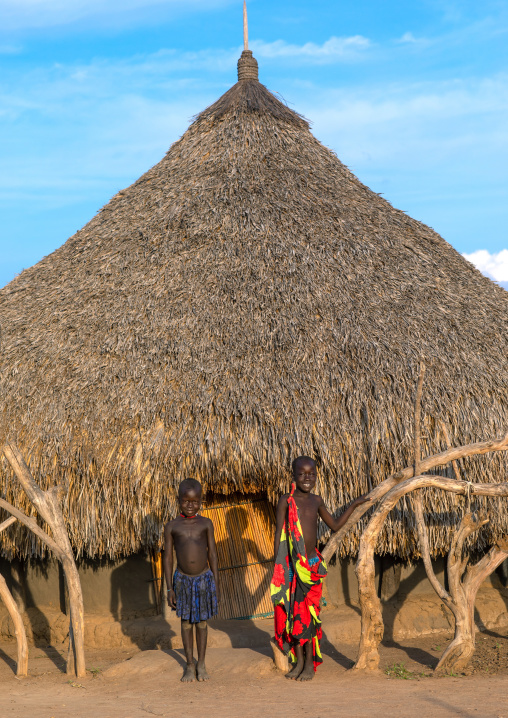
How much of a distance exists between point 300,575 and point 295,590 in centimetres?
12

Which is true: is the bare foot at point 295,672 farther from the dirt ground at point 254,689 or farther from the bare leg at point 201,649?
the bare leg at point 201,649

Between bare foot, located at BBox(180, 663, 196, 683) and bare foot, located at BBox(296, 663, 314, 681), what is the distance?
0.74m

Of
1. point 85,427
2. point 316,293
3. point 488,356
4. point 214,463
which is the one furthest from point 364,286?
point 85,427

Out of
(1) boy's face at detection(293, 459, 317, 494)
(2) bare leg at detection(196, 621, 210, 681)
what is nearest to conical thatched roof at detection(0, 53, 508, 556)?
(1) boy's face at detection(293, 459, 317, 494)

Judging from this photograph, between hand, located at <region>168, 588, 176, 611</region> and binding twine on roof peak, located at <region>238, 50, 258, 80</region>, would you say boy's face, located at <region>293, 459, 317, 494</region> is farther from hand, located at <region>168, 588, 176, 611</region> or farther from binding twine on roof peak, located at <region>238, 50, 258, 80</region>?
binding twine on roof peak, located at <region>238, 50, 258, 80</region>

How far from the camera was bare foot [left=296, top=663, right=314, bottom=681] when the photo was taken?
516 centimetres

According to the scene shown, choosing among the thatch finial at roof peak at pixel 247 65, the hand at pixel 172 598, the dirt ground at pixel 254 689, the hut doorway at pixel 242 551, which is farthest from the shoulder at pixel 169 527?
the thatch finial at roof peak at pixel 247 65

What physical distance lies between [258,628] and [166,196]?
4.94m

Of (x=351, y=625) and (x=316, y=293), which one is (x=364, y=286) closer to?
(x=316, y=293)

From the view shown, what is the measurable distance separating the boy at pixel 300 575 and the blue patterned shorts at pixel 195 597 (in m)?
0.45

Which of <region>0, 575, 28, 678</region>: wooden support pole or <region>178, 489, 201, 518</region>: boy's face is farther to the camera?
<region>0, 575, 28, 678</region>: wooden support pole

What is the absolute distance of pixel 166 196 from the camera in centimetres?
871

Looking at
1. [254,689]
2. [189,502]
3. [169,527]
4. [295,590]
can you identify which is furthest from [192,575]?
→ [254,689]

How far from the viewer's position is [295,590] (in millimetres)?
5199
